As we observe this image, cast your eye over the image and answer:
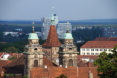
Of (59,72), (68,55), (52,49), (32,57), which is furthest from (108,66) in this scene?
(52,49)

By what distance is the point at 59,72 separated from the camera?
245 feet

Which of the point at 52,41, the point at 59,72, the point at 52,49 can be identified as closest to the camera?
the point at 59,72

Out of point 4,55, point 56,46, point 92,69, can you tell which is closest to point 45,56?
point 56,46

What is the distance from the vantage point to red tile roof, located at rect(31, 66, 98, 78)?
73.2 metres

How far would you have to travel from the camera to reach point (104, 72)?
180ft

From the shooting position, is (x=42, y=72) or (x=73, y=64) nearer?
(x=42, y=72)

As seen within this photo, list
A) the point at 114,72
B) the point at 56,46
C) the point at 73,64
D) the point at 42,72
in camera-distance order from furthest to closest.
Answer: the point at 56,46, the point at 73,64, the point at 42,72, the point at 114,72

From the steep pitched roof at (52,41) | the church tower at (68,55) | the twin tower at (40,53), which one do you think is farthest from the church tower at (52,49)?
the church tower at (68,55)

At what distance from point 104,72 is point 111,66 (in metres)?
0.87

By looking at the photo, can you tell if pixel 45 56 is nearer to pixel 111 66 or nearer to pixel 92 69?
pixel 92 69

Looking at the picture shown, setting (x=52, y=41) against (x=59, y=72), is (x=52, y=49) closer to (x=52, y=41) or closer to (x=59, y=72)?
(x=52, y=41)

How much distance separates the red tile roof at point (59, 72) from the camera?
240ft

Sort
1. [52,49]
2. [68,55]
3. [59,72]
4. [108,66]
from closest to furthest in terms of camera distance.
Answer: [108,66], [59,72], [68,55], [52,49]

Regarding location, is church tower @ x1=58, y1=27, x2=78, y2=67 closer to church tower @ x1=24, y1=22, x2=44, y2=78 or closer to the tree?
church tower @ x1=24, y1=22, x2=44, y2=78
